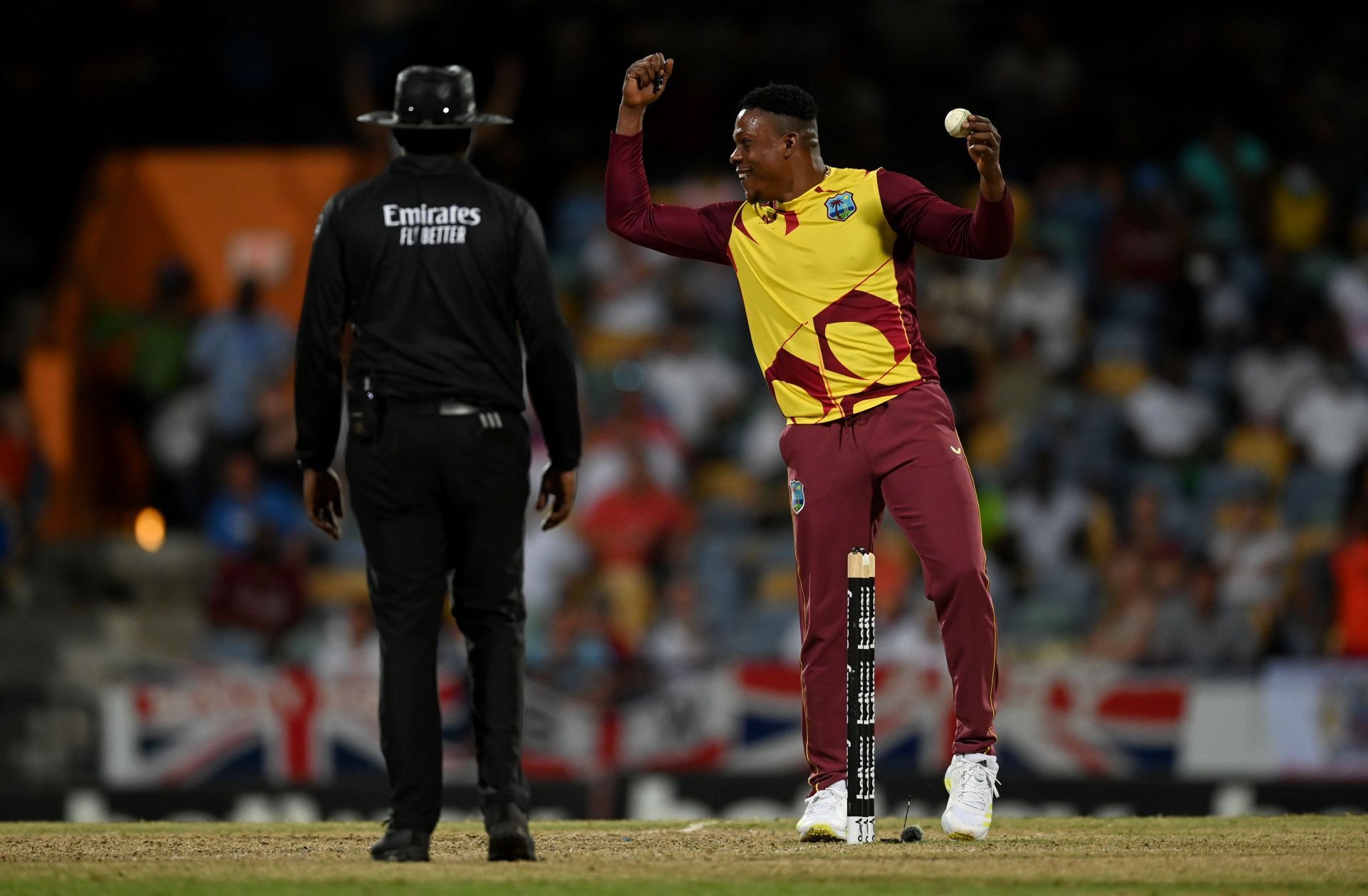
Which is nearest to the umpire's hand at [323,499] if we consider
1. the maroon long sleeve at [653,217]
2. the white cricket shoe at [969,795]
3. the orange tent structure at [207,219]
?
the maroon long sleeve at [653,217]

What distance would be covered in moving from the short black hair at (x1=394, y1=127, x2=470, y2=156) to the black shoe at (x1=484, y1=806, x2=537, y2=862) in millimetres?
1907

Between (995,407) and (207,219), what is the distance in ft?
22.3

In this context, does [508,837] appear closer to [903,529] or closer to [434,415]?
[434,415]

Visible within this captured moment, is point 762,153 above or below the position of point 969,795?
above

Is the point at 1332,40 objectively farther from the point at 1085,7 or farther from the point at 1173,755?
the point at 1173,755

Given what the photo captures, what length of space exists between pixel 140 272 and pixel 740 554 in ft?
20.4

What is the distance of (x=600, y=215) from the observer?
54.5ft

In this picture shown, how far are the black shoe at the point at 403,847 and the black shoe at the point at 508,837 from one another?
0.19 m

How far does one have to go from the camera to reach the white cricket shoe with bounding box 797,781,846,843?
6727 millimetres

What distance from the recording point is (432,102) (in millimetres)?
6098

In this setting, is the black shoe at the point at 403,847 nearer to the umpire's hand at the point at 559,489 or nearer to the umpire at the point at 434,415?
the umpire at the point at 434,415

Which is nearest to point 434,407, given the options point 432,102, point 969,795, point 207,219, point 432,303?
point 432,303

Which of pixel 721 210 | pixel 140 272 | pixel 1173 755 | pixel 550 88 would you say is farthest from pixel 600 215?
pixel 721 210

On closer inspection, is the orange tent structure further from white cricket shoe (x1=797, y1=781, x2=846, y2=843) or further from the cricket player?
white cricket shoe (x1=797, y1=781, x2=846, y2=843)
